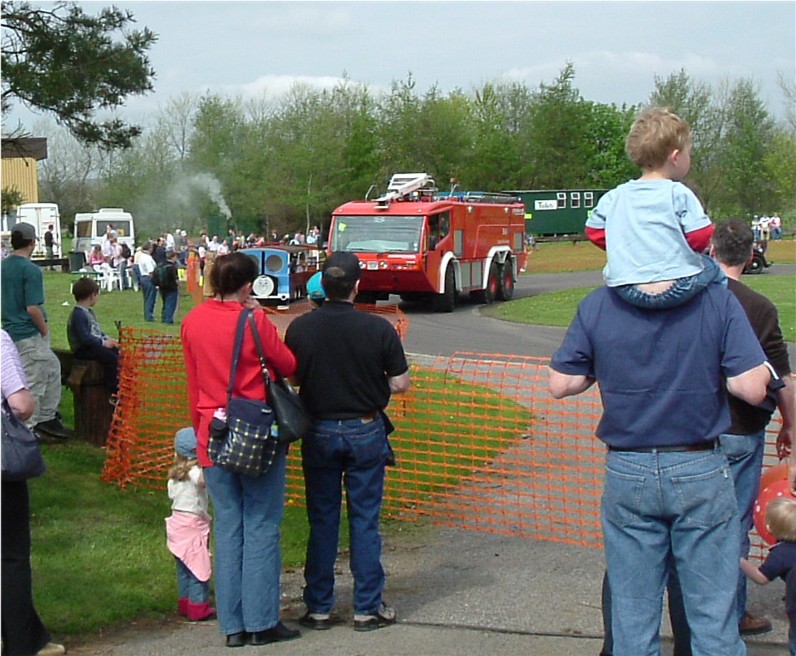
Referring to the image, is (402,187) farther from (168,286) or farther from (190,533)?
(190,533)

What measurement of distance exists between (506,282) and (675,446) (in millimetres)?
27561

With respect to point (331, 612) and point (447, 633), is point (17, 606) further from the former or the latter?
point (447, 633)

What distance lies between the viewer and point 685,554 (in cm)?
355

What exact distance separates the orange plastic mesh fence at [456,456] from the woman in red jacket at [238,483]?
7.73ft

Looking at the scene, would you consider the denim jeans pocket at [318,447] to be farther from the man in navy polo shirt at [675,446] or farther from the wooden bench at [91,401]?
the wooden bench at [91,401]

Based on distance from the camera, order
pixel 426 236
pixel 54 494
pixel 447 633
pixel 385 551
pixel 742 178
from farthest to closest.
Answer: pixel 742 178
pixel 426 236
pixel 54 494
pixel 385 551
pixel 447 633

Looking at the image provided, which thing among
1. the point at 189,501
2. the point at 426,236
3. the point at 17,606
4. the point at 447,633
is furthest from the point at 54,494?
the point at 426,236

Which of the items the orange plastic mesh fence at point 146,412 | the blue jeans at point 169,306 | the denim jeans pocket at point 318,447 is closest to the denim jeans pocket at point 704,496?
the denim jeans pocket at point 318,447

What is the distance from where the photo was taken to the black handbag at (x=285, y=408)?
4.92 m

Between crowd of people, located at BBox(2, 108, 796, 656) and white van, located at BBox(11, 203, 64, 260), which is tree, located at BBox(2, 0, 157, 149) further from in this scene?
white van, located at BBox(11, 203, 64, 260)

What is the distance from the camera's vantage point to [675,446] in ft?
11.5

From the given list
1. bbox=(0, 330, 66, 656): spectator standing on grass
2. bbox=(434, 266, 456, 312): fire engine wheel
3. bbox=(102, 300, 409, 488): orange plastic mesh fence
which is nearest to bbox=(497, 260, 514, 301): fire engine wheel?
bbox=(434, 266, 456, 312): fire engine wheel

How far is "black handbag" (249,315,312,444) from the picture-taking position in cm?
492

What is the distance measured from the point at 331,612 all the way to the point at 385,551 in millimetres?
1266
